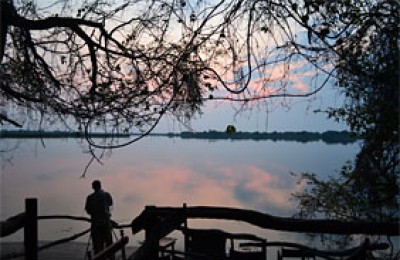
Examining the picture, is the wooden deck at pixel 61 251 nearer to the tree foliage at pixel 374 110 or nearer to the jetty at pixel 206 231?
the jetty at pixel 206 231

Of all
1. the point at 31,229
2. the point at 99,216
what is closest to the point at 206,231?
the point at 31,229

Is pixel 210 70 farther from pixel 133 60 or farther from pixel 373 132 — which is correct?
pixel 373 132

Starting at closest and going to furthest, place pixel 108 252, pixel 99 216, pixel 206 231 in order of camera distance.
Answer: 1. pixel 108 252
2. pixel 206 231
3. pixel 99 216

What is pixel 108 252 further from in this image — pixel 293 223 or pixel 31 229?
pixel 31 229

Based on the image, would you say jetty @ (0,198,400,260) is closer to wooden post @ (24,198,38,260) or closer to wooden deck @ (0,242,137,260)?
wooden post @ (24,198,38,260)

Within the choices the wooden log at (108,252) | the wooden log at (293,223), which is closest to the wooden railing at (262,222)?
the wooden log at (293,223)

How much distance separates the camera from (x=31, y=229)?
4066 mm

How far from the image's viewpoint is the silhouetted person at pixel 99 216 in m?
7.00

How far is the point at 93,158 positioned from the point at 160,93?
0.74 metres

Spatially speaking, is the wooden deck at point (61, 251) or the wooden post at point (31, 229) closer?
the wooden post at point (31, 229)

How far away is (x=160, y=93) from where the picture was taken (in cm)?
334

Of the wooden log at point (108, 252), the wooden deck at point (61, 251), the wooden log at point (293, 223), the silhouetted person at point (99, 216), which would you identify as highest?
the wooden log at point (293, 223)

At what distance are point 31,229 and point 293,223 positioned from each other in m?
1.94

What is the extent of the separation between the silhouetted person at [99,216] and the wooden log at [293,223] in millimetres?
3698
